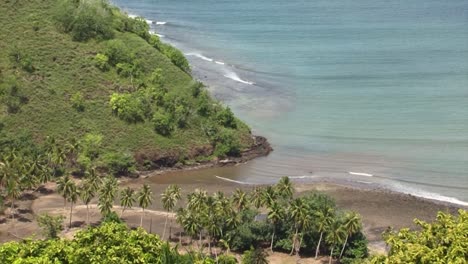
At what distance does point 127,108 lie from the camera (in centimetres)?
10788

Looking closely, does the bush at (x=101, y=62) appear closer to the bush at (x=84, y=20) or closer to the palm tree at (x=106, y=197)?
the bush at (x=84, y=20)

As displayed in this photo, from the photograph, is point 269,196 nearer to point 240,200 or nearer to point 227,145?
point 240,200

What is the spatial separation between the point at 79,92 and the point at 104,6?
101 feet

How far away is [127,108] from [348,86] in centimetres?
5242

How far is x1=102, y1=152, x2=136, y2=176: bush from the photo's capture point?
3939 inches

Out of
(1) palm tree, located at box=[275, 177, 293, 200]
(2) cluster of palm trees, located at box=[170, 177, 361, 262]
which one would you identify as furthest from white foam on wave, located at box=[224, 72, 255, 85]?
(2) cluster of palm trees, located at box=[170, 177, 361, 262]

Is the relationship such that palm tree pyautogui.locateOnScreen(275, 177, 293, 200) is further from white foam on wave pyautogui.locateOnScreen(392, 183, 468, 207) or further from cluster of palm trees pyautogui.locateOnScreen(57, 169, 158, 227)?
white foam on wave pyautogui.locateOnScreen(392, 183, 468, 207)

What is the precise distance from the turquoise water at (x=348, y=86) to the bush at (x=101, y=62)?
26661 millimetres

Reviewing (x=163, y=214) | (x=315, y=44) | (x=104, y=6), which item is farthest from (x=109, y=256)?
(x=315, y=44)

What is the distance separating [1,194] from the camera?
86.8 m

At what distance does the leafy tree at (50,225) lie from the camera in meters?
79.1

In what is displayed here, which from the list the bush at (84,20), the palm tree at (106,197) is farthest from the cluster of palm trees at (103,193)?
the bush at (84,20)

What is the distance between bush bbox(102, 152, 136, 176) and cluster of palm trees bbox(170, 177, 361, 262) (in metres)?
22.3

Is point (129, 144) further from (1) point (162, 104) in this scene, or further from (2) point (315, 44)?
(2) point (315, 44)
